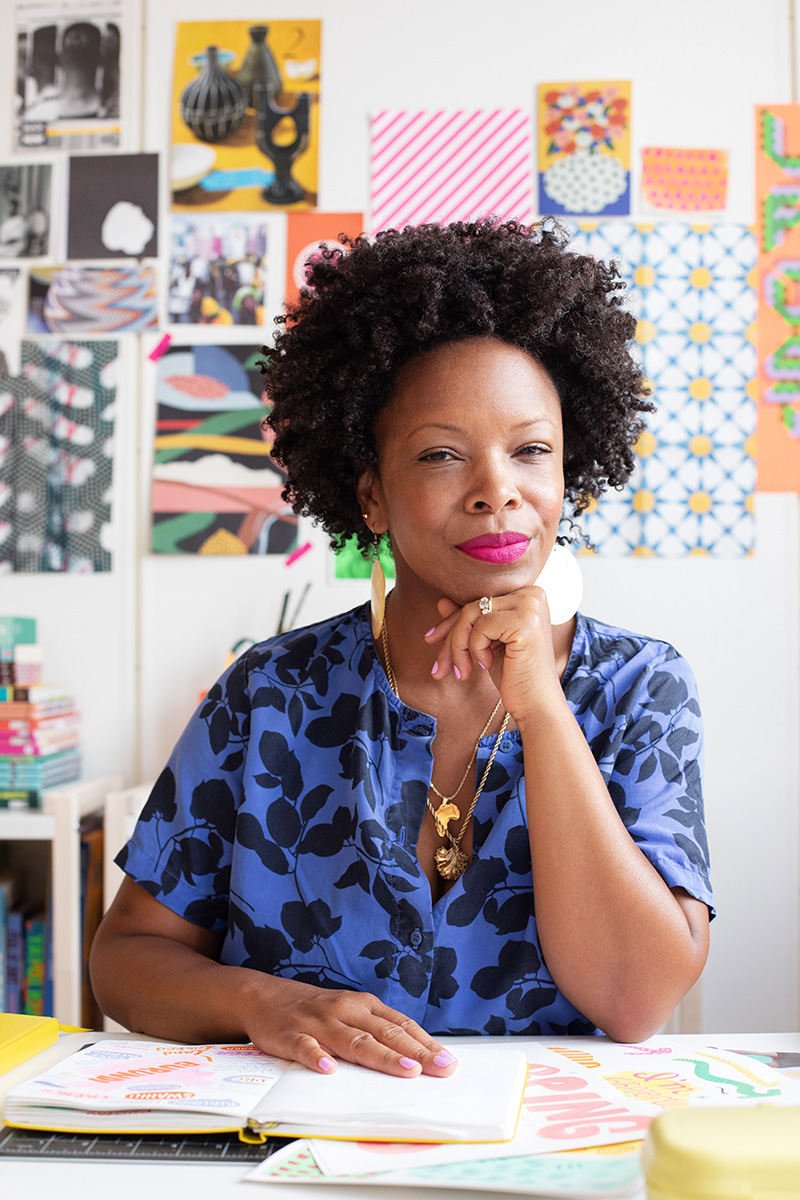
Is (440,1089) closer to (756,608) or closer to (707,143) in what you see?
(756,608)

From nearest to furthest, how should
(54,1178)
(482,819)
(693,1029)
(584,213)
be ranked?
(54,1178), (482,819), (693,1029), (584,213)

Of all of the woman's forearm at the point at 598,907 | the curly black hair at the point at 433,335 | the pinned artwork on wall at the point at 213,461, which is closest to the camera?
the woman's forearm at the point at 598,907

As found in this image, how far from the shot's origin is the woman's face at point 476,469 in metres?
1.07

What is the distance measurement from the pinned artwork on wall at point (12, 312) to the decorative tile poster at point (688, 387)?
1.31 meters

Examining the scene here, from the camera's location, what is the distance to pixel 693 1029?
7.01 feet

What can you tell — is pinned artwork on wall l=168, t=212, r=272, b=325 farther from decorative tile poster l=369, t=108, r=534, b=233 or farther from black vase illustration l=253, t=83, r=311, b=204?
decorative tile poster l=369, t=108, r=534, b=233

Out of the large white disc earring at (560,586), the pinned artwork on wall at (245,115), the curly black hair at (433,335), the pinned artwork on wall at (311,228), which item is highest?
the pinned artwork on wall at (245,115)

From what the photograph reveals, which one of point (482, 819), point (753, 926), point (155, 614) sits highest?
point (155, 614)

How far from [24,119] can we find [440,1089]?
7.93 feet

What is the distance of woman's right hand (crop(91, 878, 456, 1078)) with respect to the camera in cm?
79

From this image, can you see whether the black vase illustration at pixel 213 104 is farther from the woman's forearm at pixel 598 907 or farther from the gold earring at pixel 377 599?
the woman's forearm at pixel 598 907

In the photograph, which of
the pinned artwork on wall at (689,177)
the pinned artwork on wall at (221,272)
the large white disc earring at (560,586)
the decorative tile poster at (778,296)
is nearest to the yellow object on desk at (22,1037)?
the large white disc earring at (560,586)

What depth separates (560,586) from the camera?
1191 millimetres

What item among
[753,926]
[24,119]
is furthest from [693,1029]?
[24,119]
